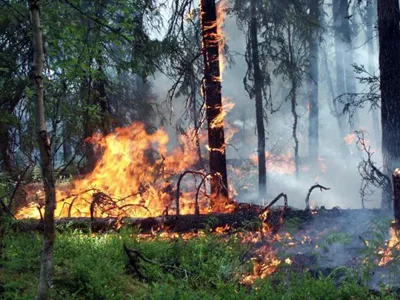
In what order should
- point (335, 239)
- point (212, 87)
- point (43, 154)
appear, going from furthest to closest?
point (212, 87)
point (335, 239)
point (43, 154)

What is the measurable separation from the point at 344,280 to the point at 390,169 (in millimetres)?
4297

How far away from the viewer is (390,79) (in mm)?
9195

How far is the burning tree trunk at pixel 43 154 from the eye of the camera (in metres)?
3.95

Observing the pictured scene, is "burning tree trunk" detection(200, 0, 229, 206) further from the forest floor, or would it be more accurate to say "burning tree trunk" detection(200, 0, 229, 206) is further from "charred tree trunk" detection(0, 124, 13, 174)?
"charred tree trunk" detection(0, 124, 13, 174)

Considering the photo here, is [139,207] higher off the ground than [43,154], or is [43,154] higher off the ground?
[43,154]

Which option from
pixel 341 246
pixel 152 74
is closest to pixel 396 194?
pixel 341 246

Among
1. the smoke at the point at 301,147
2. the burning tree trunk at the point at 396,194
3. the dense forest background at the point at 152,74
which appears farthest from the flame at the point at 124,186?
the burning tree trunk at the point at 396,194

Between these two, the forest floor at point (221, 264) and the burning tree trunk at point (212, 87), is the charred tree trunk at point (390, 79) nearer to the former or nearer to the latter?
the forest floor at point (221, 264)

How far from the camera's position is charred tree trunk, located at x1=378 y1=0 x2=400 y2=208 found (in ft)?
30.0

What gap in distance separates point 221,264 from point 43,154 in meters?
3.40

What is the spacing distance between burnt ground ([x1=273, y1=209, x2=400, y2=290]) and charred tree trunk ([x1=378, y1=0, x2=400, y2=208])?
1.62 metres

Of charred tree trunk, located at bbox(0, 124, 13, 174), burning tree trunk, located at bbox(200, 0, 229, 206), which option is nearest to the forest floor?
burning tree trunk, located at bbox(200, 0, 229, 206)

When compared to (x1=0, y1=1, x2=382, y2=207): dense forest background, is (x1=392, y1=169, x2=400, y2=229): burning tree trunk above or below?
below

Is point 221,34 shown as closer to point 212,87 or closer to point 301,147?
point 212,87
